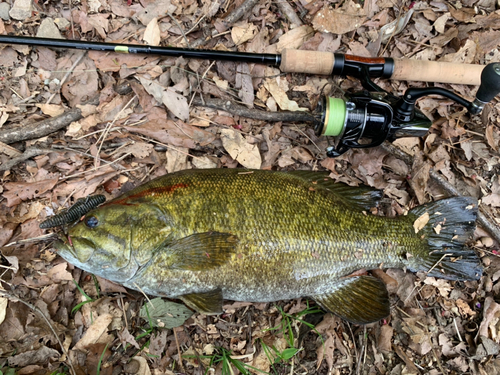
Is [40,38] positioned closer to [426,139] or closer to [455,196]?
[426,139]

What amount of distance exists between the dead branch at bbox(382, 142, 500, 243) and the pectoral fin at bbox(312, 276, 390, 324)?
4.15ft

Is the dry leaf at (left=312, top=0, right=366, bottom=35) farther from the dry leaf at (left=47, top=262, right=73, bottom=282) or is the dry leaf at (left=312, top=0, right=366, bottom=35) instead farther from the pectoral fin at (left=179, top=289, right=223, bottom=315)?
the dry leaf at (left=47, top=262, right=73, bottom=282)

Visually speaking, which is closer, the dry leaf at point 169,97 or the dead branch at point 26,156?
the dead branch at point 26,156

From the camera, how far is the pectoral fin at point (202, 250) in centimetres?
Answer: 271

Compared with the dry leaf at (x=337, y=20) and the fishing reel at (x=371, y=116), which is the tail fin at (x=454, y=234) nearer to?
the fishing reel at (x=371, y=116)

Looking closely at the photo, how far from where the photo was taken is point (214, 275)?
2793 millimetres

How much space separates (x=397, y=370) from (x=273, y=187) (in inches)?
90.4

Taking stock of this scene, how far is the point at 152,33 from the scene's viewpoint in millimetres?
3451

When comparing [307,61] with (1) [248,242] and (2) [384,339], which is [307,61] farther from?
(2) [384,339]

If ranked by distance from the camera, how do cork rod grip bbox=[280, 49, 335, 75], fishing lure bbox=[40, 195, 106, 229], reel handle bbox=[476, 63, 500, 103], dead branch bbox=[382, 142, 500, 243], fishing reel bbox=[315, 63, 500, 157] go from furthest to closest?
dead branch bbox=[382, 142, 500, 243], cork rod grip bbox=[280, 49, 335, 75], fishing reel bbox=[315, 63, 500, 157], fishing lure bbox=[40, 195, 106, 229], reel handle bbox=[476, 63, 500, 103]

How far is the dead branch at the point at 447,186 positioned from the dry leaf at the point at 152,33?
2598 mm

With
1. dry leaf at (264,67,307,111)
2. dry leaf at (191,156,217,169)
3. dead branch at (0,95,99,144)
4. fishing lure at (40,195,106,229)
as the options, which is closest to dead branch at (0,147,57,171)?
dead branch at (0,95,99,144)

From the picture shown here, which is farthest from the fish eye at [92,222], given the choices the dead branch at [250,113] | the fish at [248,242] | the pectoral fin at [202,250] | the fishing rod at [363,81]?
the fishing rod at [363,81]

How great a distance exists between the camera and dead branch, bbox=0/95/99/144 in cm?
320
